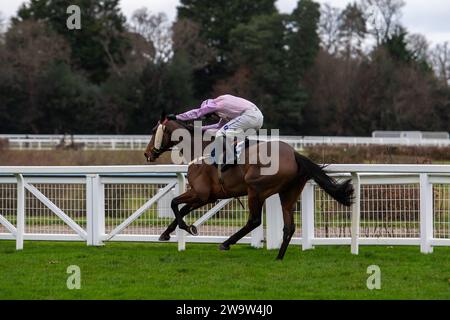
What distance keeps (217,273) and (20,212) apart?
140 inches

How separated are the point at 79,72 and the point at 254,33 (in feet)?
35.9

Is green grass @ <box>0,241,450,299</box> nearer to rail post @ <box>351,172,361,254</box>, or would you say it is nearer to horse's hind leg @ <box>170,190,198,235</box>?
rail post @ <box>351,172,361,254</box>

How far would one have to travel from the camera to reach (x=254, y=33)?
185 ft

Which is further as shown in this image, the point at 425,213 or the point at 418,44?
the point at 418,44

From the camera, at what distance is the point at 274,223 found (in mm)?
10914

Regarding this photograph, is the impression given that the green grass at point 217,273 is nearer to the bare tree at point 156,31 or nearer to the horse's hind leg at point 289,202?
the horse's hind leg at point 289,202

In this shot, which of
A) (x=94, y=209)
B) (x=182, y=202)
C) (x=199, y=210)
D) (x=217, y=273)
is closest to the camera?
(x=217, y=273)

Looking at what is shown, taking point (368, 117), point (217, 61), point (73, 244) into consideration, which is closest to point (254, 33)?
point (217, 61)

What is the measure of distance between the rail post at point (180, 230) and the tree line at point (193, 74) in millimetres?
39900

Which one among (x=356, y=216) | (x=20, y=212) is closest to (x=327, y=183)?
(x=356, y=216)

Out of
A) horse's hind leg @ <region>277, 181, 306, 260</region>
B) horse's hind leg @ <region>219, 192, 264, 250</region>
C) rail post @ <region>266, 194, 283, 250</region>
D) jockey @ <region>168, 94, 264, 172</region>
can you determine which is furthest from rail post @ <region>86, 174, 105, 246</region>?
horse's hind leg @ <region>277, 181, 306, 260</region>

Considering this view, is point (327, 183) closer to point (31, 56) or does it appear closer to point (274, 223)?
point (274, 223)

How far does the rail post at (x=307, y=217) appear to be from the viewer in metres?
10.8

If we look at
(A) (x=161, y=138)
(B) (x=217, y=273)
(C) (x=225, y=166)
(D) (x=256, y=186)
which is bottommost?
(B) (x=217, y=273)
